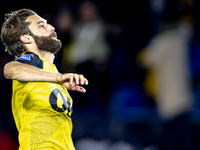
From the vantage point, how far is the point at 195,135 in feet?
17.8

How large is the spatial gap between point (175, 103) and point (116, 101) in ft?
3.51

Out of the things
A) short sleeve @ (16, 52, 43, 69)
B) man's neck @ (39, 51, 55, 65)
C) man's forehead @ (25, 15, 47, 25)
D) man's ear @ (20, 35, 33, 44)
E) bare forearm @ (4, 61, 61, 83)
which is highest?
man's forehead @ (25, 15, 47, 25)

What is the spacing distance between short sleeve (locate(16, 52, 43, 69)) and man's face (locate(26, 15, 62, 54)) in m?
0.19

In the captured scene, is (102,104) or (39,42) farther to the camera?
(102,104)

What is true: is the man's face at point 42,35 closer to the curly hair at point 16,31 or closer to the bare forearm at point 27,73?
the curly hair at point 16,31

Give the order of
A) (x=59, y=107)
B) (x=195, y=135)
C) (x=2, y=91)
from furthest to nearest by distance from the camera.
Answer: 1. (x=2, y=91)
2. (x=195, y=135)
3. (x=59, y=107)

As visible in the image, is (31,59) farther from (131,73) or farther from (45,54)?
(131,73)

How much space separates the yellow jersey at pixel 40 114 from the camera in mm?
3117

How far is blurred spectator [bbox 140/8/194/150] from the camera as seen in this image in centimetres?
547

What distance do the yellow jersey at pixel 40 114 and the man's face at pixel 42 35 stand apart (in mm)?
264

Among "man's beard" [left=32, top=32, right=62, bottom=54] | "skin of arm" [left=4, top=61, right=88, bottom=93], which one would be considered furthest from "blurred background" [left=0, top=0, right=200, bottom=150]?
"skin of arm" [left=4, top=61, right=88, bottom=93]

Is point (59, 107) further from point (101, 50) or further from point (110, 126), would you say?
point (101, 50)

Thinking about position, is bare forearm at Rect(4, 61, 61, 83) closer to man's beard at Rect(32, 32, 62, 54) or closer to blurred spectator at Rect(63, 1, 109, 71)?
man's beard at Rect(32, 32, 62, 54)

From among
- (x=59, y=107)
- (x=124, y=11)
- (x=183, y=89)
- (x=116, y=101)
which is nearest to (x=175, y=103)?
(x=183, y=89)
